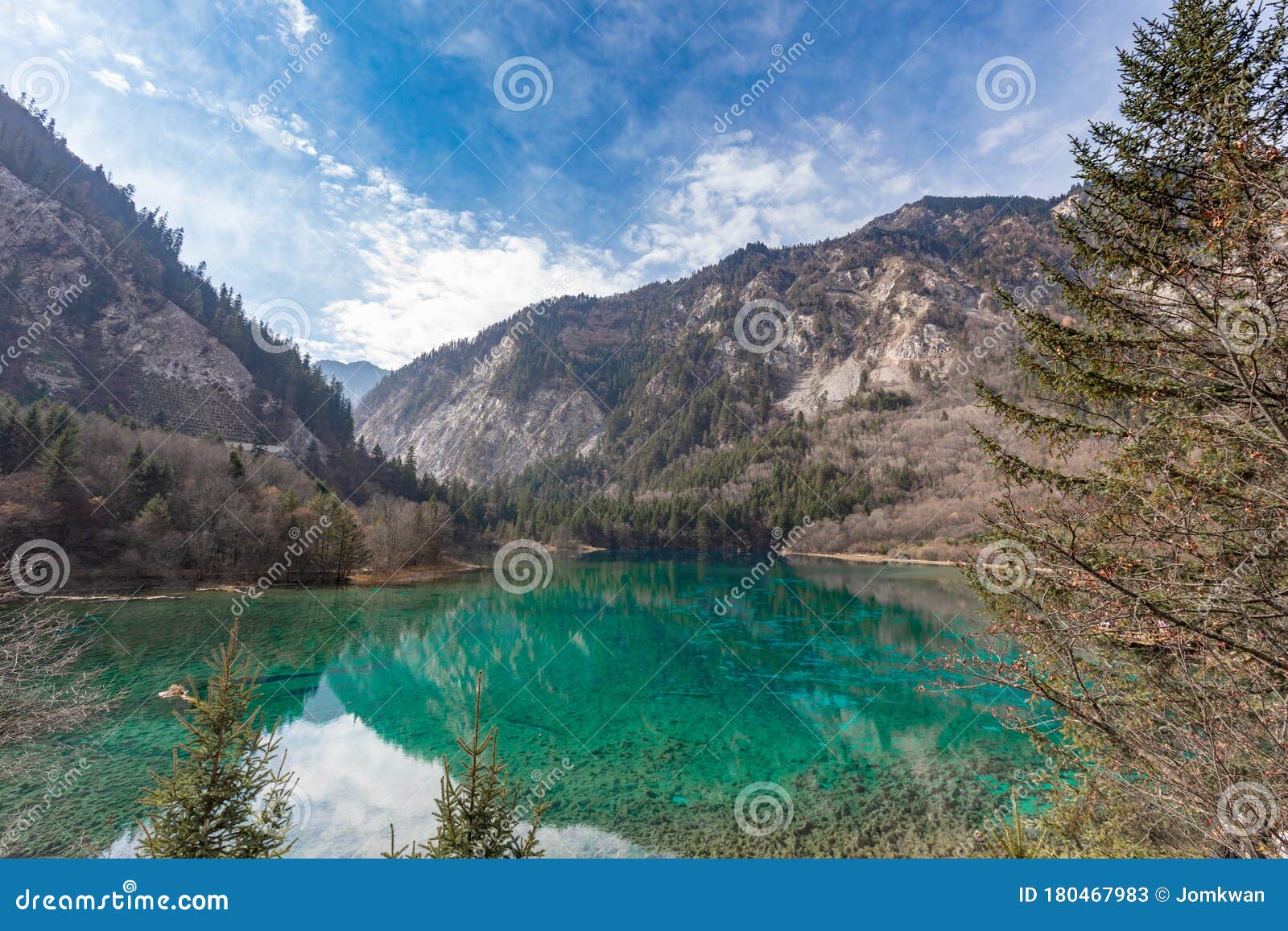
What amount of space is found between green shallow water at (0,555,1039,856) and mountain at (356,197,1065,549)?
57.1m

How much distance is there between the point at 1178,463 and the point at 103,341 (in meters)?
109

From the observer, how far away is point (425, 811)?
1166 cm

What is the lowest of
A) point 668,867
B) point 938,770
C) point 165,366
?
point 938,770

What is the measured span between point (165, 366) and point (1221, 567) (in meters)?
103

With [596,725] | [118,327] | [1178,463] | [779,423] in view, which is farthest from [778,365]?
A: [1178,463]

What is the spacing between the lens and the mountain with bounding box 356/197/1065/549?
9669cm

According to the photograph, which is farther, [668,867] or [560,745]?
[560,745]

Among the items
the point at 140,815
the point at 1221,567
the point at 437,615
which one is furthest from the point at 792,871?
the point at 437,615

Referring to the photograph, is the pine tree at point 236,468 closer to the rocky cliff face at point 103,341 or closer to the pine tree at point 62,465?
the pine tree at point 62,465

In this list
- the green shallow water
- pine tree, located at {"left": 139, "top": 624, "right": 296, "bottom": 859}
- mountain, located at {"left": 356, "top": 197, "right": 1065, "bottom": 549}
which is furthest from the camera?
mountain, located at {"left": 356, "top": 197, "right": 1065, "bottom": 549}

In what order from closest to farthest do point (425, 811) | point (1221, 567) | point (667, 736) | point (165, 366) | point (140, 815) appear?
1. point (1221, 567)
2. point (140, 815)
3. point (425, 811)
4. point (667, 736)
5. point (165, 366)

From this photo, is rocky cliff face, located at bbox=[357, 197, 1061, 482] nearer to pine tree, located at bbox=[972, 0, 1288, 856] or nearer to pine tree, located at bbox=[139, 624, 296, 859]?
pine tree, located at bbox=[972, 0, 1288, 856]

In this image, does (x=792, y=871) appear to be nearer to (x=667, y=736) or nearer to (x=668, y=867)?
(x=668, y=867)

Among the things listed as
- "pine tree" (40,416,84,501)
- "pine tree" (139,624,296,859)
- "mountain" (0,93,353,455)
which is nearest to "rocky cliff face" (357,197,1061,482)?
"mountain" (0,93,353,455)
